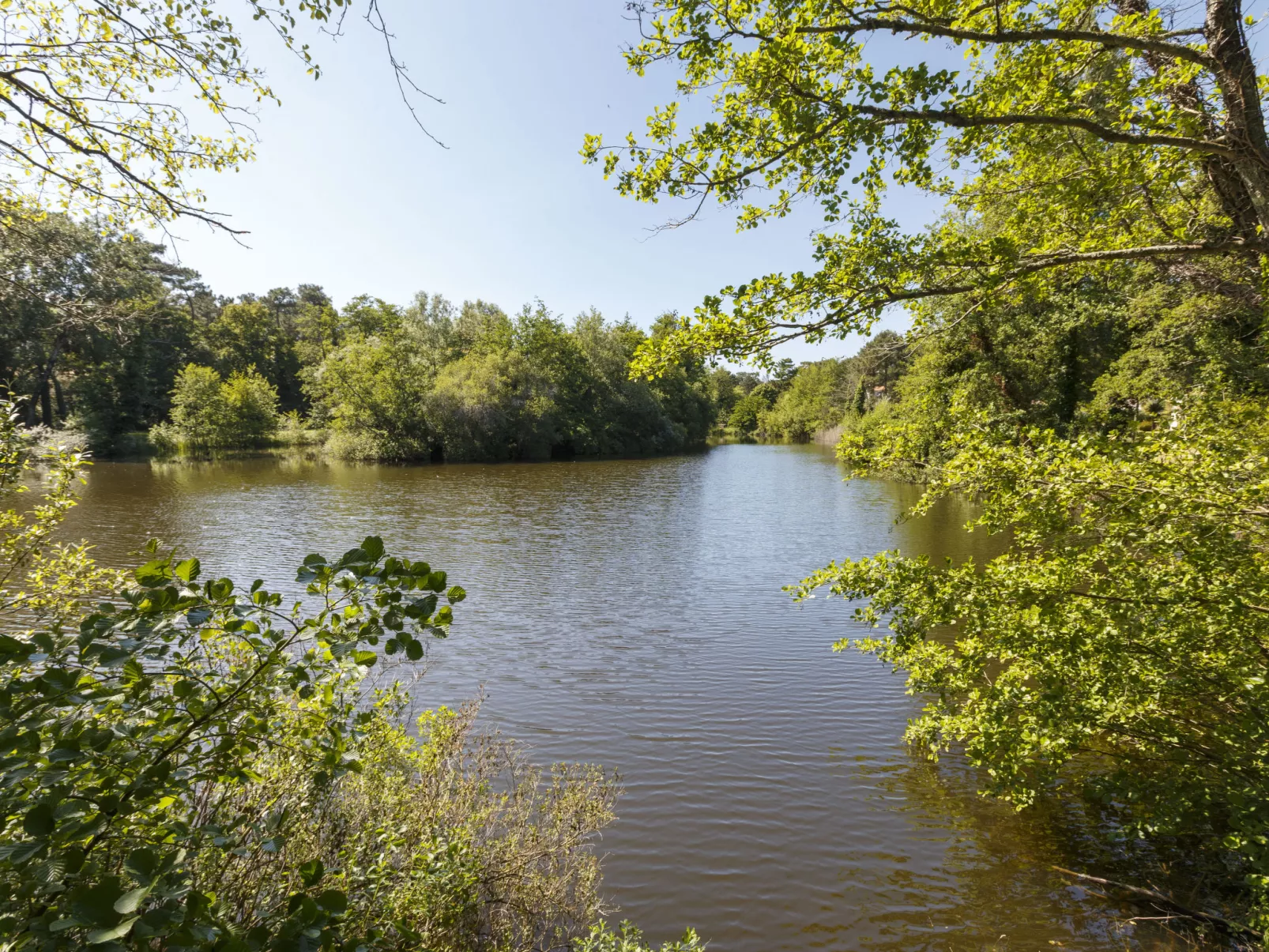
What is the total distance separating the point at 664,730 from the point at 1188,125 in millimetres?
7444

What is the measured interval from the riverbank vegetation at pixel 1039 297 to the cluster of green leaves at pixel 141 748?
3.39 metres

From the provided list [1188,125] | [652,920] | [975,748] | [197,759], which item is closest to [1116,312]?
[1188,125]

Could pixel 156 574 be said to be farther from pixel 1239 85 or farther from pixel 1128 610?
pixel 1239 85

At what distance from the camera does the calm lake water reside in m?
4.89

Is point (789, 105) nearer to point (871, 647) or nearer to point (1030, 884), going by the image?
A: point (871, 647)

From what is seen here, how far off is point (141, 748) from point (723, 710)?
7310mm

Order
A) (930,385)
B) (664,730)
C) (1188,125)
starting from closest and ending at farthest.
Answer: (1188,125), (664,730), (930,385)

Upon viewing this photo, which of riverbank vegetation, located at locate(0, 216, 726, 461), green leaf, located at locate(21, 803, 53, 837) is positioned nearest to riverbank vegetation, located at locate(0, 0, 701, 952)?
green leaf, located at locate(21, 803, 53, 837)

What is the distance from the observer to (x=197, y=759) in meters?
1.94

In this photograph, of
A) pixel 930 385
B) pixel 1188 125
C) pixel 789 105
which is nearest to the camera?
pixel 789 105

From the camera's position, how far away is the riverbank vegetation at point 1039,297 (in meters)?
4.11

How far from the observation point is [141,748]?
184cm

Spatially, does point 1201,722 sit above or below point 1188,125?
below

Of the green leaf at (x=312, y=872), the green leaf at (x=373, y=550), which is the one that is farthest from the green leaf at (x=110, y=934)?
the green leaf at (x=373, y=550)
